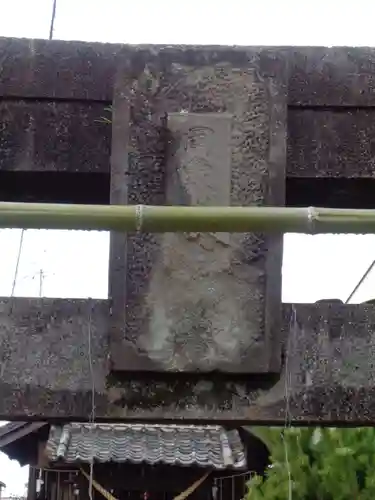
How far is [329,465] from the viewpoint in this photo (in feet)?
21.6

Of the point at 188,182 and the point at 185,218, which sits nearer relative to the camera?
the point at 185,218

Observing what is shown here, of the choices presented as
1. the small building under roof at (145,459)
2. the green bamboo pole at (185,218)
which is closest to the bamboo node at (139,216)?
the green bamboo pole at (185,218)

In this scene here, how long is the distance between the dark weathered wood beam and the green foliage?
4.01 metres

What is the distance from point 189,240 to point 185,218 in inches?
18.5

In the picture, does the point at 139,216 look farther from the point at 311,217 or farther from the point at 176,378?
the point at 176,378

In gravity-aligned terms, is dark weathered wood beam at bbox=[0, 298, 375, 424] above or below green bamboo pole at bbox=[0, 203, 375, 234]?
below

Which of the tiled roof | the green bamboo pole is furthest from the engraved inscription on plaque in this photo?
the tiled roof

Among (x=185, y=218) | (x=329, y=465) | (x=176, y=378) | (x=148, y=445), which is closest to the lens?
(x=185, y=218)

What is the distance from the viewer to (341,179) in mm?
2508

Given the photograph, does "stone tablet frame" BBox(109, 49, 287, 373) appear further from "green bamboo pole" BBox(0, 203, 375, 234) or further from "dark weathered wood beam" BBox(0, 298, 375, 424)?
"green bamboo pole" BBox(0, 203, 375, 234)

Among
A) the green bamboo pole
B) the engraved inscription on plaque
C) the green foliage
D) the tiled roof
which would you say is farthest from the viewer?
the tiled roof

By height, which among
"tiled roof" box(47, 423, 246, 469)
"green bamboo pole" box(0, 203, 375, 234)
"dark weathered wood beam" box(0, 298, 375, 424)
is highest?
"tiled roof" box(47, 423, 246, 469)

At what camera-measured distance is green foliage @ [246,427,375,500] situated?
643 cm

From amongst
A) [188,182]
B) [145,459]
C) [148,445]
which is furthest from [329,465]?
[188,182]
